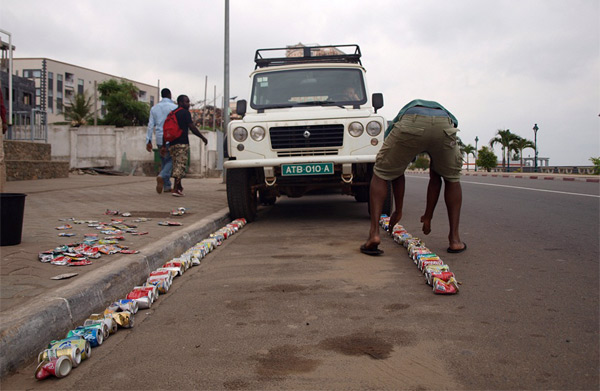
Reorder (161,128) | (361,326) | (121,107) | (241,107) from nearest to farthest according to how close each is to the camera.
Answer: (361,326), (241,107), (161,128), (121,107)

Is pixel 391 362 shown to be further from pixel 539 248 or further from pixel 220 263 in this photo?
pixel 539 248

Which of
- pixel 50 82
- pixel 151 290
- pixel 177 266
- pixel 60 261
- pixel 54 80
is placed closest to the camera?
pixel 151 290

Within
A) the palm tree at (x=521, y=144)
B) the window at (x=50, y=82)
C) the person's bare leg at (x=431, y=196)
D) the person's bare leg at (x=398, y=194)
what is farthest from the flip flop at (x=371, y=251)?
the window at (x=50, y=82)

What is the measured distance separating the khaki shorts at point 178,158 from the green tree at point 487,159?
157 ft

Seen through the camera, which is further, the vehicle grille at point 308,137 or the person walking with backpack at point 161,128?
the person walking with backpack at point 161,128

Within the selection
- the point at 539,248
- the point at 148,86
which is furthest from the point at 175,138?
the point at 148,86

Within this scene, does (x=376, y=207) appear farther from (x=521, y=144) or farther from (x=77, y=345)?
(x=521, y=144)

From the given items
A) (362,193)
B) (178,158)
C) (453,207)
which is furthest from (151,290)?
(178,158)

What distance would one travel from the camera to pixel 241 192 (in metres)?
6.57

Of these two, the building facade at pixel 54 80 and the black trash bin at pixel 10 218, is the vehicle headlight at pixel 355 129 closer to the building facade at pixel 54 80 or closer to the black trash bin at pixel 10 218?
the black trash bin at pixel 10 218

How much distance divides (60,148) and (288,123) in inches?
693

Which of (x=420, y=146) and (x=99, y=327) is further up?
(x=420, y=146)

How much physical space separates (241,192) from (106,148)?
52.1ft

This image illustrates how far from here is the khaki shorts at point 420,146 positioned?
415cm
